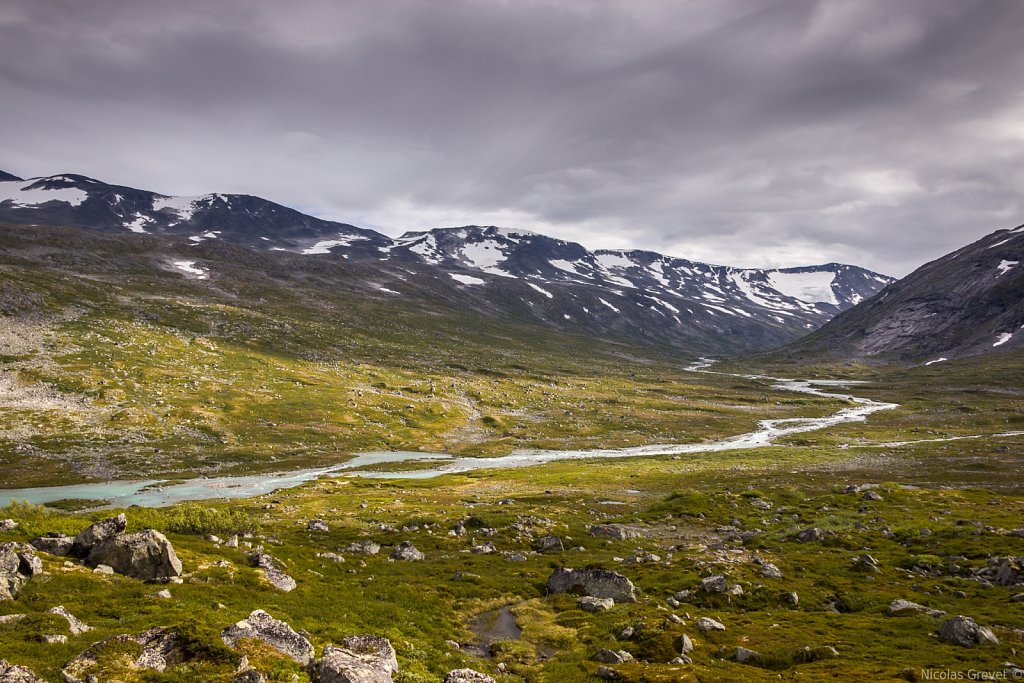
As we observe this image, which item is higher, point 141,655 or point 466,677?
point 141,655

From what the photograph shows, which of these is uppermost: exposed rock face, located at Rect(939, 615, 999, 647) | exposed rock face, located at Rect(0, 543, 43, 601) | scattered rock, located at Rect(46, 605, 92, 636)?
exposed rock face, located at Rect(0, 543, 43, 601)

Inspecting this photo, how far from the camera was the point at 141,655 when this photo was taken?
1630 cm

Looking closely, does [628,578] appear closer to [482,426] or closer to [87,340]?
[482,426]

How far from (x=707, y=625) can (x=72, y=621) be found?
2745 centimetres

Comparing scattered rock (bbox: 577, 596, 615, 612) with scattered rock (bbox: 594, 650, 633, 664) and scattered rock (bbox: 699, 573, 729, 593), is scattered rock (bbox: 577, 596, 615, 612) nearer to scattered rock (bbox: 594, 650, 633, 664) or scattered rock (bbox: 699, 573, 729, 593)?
scattered rock (bbox: 594, 650, 633, 664)

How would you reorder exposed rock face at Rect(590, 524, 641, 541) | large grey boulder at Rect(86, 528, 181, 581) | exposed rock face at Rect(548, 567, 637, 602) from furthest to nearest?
exposed rock face at Rect(590, 524, 641, 541) → exposed rock face at Rect(548, 567, 637, 602) → large grey boulder at Rect(86, 528, 181, 581)

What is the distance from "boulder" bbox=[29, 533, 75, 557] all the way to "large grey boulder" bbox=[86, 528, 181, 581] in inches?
43.3

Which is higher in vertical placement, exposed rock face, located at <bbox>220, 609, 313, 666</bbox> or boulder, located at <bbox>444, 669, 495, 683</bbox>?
exposed rock face, located at <bbox>220, 609, 313, 666</bbox>

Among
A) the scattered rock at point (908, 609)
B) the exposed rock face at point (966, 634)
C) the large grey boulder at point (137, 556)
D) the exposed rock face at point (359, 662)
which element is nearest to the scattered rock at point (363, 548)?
the large grey boulder at point (137, 556)

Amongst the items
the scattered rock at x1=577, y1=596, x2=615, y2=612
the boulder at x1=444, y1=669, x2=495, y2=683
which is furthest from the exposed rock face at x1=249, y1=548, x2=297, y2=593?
the scattered rock at x1=577, y1=596, x2=615, y2=612

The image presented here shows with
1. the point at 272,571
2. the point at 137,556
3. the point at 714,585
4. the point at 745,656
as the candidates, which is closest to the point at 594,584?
the point at 714,585

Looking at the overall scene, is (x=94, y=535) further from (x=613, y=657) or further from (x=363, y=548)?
(x=613, y=657)

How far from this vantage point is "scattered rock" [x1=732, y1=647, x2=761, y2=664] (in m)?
23.1

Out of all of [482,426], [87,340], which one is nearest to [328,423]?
[482,426]
